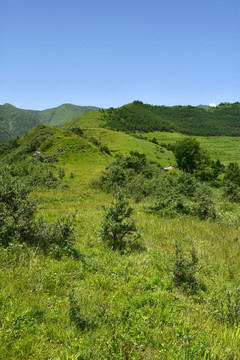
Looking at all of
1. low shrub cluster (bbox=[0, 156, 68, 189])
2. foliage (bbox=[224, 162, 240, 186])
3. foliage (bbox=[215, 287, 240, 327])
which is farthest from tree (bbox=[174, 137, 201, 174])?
foliage (bbox=[215, 287, 240, 327])

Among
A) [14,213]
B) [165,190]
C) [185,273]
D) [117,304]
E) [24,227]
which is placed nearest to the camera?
[117,304]

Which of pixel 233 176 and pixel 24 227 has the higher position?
pixel 24 227

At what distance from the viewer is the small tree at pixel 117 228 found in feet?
23.2

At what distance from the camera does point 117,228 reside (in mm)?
7102

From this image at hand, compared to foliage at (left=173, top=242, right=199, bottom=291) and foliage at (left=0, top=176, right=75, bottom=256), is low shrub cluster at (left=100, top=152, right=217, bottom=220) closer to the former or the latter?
foliage at (left=173, top=242, right=199, bottom=291)

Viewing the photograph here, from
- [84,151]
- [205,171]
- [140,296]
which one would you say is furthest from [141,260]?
[205,171]

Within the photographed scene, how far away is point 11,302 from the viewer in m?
3.55

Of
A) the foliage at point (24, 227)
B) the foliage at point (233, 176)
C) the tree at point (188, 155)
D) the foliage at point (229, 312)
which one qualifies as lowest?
the foliage at point (233, 176)

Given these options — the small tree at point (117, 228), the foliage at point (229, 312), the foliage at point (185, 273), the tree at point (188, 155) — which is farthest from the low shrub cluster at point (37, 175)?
the tree at point (188, 155)

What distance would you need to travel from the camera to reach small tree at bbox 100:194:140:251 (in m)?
7.06

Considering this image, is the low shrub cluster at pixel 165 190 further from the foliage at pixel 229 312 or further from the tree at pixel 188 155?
the tree at pixel 188 155

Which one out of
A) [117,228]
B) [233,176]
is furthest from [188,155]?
[117,228]

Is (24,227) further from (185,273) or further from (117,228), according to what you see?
(185,273)

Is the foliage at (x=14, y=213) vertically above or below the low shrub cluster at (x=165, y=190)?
above
